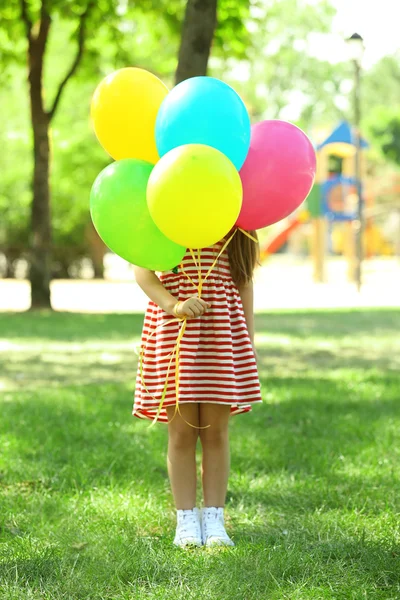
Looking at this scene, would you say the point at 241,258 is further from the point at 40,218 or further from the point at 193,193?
the point at 40,218

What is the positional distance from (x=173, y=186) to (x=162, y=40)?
41.5 ft

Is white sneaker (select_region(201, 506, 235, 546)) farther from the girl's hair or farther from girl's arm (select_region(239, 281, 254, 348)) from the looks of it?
the girl's hair

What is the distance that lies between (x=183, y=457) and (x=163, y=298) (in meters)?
0.60

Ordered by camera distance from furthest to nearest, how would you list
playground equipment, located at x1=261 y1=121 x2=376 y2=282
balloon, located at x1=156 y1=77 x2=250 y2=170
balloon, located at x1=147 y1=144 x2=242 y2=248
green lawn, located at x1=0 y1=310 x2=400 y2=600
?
playground equipment, located at x1=261 y1=121 x2=376 y2=282 < balloon, located at x1=156 y1=77 x2=250 y2=170 < balloon, located at x1=147 y1=144 x2=242 y2=248 < green lawn, located at x1=0 y1=310 x2=400 y2=600

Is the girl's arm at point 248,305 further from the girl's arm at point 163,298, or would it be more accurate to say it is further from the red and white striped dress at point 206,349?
the girl's arm at point 163,298

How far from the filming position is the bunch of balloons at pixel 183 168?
3070 millimetres

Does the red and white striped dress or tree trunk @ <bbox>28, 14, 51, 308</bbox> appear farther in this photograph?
tree trunk @ <bbox>28, 14, 51, 308</bbox>

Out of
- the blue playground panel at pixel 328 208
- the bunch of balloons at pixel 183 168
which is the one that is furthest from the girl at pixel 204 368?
the blue playground panel at pixel 328 208

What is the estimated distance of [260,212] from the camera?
3.44m

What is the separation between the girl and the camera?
11.1 feet

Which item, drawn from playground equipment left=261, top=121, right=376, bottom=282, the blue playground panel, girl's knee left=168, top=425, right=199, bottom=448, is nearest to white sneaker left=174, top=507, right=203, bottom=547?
girl's knee left=168, top=425, right=199, bottom=448

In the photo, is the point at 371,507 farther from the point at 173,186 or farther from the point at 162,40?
the point at 162,40

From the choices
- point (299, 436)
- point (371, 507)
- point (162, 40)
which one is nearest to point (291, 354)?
point (299, 436)

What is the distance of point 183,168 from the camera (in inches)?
120
